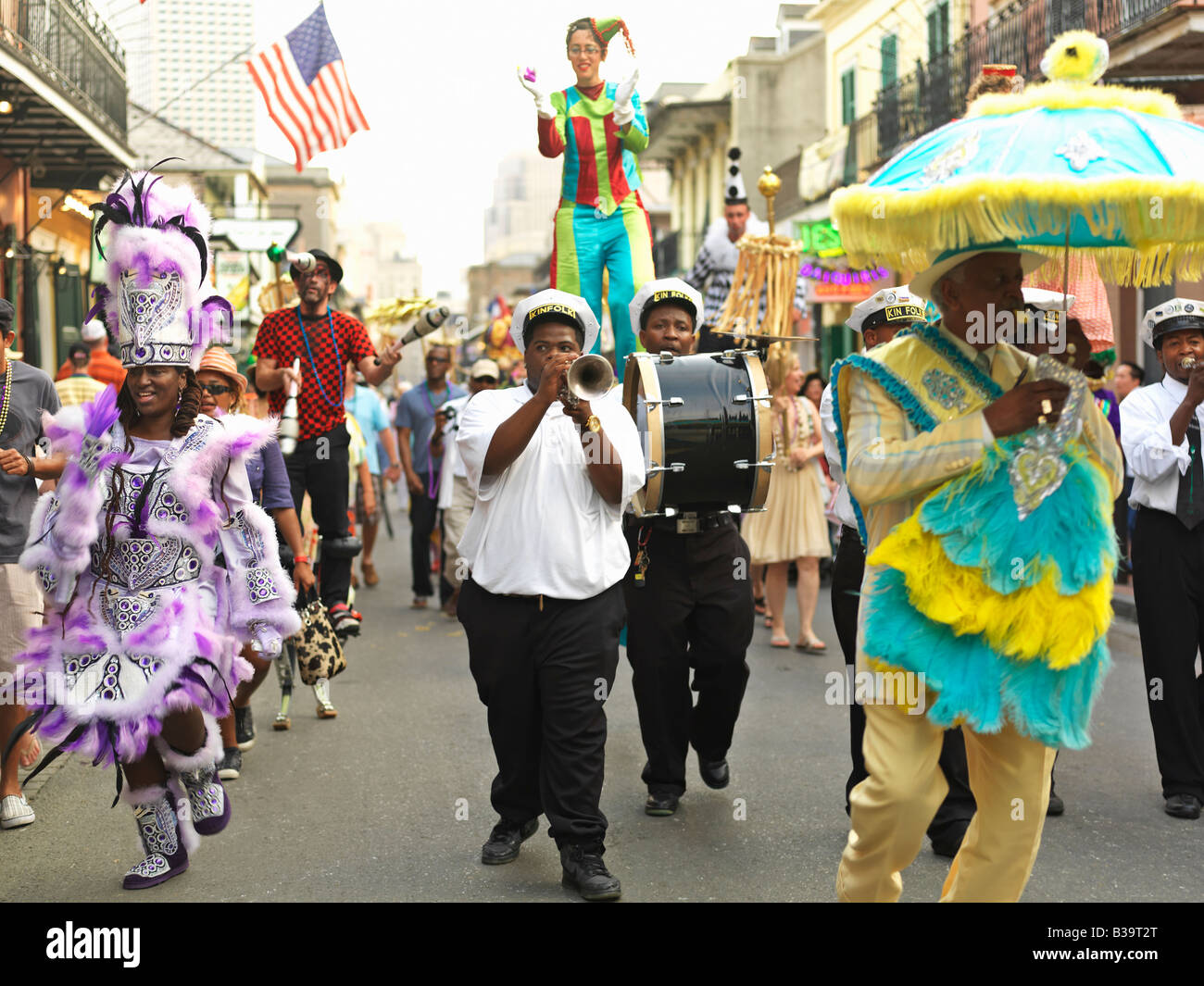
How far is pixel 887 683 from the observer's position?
378 cm

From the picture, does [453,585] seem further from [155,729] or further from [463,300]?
[463,300]

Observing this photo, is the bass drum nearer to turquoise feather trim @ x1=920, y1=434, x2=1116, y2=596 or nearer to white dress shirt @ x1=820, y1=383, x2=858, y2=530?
white dress shirt @ x1=820, y1=383, x2=858, y2=530

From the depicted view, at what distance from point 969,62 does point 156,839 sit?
18.0 metres

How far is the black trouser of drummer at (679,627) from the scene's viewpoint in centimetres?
590

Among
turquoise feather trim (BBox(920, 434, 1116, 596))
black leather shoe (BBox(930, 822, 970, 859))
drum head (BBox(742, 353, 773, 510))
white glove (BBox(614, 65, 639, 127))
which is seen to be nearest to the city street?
black leather shoe (BBox(930, 822, 970, 859))

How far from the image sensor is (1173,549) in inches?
243

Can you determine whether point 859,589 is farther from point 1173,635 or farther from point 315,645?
point 315,645

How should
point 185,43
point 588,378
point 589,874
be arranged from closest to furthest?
point 588,378 < point 589,874 < point 185,43

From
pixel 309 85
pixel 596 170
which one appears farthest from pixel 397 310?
pixel 309 85

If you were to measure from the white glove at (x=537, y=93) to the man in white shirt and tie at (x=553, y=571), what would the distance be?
2418 millimetres

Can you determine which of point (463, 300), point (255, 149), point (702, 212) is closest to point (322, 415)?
point (702, 212)

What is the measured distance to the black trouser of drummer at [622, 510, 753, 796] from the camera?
5.90m

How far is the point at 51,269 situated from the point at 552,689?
652 inches

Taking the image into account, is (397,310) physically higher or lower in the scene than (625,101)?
lower
